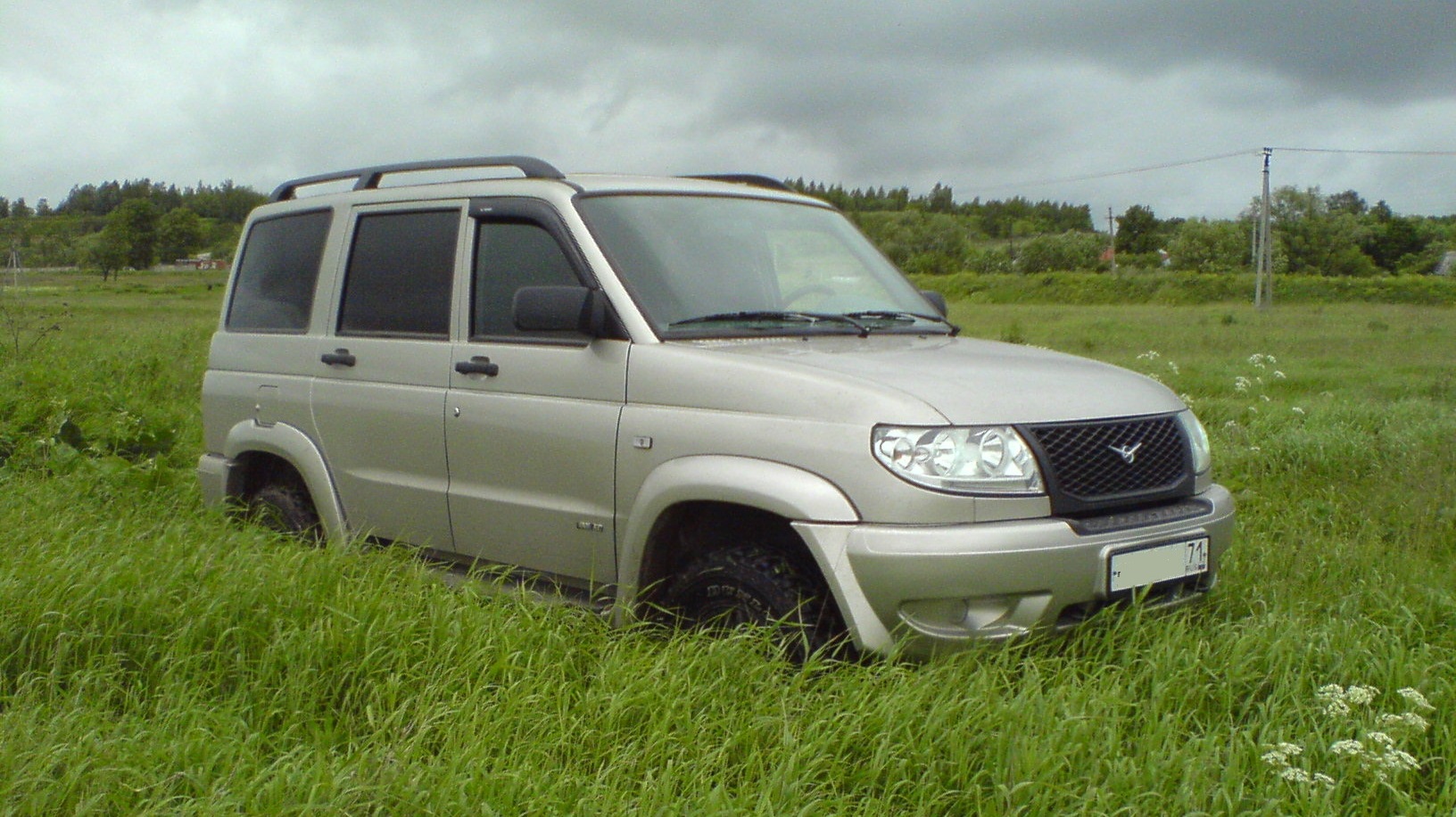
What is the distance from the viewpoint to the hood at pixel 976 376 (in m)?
3.43

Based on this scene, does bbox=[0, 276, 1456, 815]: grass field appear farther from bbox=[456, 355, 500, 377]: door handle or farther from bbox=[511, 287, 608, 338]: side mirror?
bbox=[511, 287, 608, 338]: side mirror

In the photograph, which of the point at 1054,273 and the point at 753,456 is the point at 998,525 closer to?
the point at 753,456

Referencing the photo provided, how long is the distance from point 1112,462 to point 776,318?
121 cm

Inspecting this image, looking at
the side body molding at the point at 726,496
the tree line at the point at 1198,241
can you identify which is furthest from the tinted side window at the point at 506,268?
the tree line at the point at 1198,241

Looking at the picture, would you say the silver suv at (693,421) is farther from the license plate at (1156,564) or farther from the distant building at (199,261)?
the distant building at (199,261)

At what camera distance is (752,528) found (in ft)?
12.2

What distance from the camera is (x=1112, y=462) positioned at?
359 centimetres

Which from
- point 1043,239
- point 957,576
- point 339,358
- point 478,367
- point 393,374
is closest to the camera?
point 957,576

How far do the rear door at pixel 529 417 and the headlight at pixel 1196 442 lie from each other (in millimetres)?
1777

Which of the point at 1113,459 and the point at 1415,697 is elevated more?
the point at 1113,459

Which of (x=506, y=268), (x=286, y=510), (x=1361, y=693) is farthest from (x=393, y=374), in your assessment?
(x=1361, y=693)

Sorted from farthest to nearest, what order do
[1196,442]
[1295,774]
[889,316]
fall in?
1. [889,316]
2. [1196,442]
3. [1295,774]

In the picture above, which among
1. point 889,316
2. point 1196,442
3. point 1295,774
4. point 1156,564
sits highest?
point 889,316

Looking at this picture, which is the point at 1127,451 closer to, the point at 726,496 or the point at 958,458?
the point at 958,458
